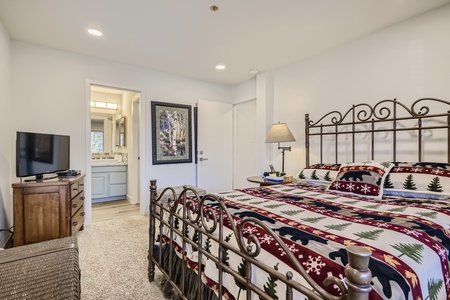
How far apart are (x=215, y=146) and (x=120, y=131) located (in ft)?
8.02

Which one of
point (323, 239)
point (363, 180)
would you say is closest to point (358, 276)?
point (323, 239)

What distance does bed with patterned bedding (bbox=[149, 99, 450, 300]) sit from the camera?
30.1 inches

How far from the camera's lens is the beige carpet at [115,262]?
1830mm

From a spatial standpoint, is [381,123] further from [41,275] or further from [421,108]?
[41,275]

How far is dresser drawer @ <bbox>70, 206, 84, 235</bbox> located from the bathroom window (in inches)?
101

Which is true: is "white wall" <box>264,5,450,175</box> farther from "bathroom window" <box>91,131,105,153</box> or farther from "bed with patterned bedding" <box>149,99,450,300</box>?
"bathroom window" <box>91,131,105,153</box>

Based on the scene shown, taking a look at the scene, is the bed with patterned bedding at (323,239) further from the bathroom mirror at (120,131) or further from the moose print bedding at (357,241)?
the bathroom mirror at (120,131)

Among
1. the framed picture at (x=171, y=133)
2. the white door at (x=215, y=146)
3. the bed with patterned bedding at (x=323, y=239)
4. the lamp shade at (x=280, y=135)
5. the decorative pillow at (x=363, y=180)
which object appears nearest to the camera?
the bed with patterned bedding at (x=323, y=239)

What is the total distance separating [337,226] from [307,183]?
153 centimetres

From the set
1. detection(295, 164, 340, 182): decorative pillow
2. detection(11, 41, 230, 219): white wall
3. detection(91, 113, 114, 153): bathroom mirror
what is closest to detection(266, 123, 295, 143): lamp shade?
detection(295, 164, 340, 182): decorative pillow

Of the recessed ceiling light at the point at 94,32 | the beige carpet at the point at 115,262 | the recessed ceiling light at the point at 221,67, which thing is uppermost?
the recessed ceiling light at the point at 221,67

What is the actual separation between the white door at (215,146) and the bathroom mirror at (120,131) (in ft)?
6.51

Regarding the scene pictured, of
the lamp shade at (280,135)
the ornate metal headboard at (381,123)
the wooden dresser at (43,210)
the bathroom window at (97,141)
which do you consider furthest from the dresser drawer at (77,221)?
the ornate metal headboard at (381,123)

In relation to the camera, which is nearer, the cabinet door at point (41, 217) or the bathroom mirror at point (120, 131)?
the cabinet door at point (41, 217)
